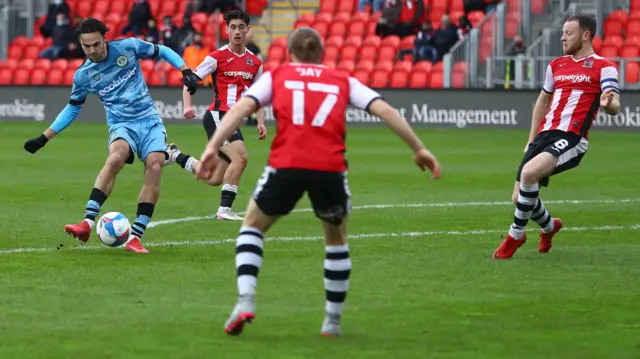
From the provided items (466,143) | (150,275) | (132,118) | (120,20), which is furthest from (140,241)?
(120,20)

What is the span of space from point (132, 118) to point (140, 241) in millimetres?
1121

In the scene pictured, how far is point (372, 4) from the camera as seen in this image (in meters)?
35.8

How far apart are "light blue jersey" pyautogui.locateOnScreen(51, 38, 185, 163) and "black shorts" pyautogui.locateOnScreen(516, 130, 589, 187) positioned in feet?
10.9

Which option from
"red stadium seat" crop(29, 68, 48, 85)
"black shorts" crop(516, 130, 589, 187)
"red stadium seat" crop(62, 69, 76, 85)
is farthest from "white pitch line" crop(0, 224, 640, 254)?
"red stadium seat" crop(29, 68, 48, 85)

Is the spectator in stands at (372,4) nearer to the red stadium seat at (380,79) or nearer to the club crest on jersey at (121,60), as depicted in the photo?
the red stadium seat at (380,79)

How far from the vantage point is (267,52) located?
1400 inches

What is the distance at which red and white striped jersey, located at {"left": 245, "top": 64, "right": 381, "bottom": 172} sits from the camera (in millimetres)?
7418

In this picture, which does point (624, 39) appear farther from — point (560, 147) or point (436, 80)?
point (560, 147)

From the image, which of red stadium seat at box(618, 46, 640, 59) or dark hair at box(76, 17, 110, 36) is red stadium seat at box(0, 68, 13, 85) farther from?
dark hair at box(76, 17, 110, 36)

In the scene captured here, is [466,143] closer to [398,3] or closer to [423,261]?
[398,3]

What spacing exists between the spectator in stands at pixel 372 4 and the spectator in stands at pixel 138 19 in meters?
5.86

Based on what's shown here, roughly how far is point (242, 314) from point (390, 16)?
2681cm

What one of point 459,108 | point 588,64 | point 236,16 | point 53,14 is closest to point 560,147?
point 588,64

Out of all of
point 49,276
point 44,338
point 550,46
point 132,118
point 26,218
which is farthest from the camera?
point 550,46
